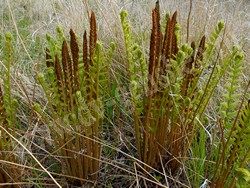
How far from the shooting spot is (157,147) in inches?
43.0

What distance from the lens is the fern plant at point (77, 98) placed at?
979 millimetres

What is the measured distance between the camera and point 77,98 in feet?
3.23

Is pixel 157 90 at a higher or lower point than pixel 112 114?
higher

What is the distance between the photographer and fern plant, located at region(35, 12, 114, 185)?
38.5 inches

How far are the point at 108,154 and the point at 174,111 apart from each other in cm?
35

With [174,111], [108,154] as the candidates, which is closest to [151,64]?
[174,111]

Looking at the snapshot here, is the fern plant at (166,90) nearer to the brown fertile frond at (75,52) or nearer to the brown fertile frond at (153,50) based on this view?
the brown fertile frond at (153,50)

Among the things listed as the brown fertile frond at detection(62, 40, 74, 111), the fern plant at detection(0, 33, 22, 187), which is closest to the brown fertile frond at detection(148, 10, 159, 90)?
the brown fertile frond at detection(62, 40, 74, 111)

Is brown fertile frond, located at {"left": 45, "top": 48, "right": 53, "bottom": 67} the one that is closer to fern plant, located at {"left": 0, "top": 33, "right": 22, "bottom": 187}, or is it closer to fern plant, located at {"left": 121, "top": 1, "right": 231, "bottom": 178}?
fern plant, located at {"left": 0, "top": 33, "right": 22, "bottom": 187}

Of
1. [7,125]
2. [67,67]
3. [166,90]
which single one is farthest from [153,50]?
[7,125]

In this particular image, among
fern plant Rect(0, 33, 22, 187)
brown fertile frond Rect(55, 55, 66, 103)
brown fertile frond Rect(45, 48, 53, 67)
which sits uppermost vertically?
brown fertile frond Rect(45, 48, 53, 67)

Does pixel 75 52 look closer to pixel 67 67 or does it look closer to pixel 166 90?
pixel 67 67

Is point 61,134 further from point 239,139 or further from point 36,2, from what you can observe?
point 36,2

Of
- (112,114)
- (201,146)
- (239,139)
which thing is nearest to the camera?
(239,139)
